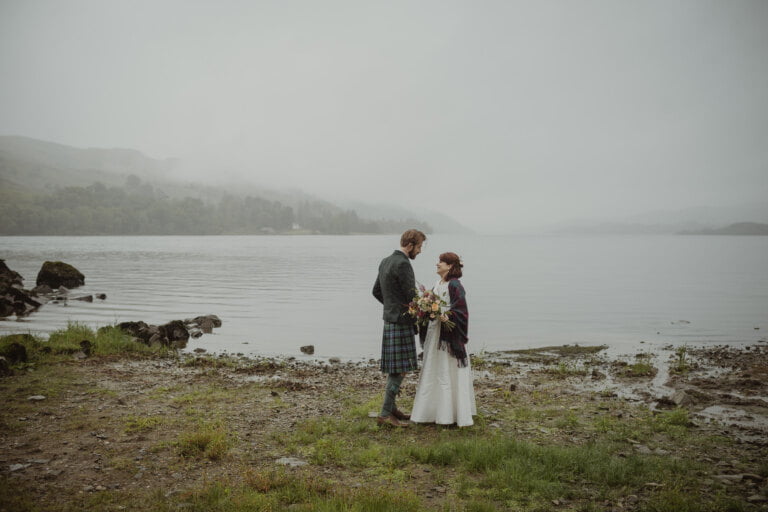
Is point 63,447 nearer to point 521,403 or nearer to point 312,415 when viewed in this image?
point 312,415

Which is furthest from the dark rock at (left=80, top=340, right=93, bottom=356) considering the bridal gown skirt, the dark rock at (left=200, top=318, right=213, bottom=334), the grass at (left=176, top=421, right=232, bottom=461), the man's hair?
the man's hair

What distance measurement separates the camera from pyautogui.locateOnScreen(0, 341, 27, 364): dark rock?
13.8 metres

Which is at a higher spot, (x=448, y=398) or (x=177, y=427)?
(x=448, y=398)

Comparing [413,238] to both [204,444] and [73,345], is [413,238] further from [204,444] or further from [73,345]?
[73,345]

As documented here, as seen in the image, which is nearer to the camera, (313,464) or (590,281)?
(313,464)

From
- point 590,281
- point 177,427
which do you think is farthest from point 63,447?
point 590,281

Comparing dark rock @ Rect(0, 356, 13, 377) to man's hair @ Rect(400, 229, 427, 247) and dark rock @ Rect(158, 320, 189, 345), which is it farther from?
man's hair @ Rect(400, 229, 427, 247)

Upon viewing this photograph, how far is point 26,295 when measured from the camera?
3272cm

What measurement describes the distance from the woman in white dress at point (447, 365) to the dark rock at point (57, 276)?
47.4 metres

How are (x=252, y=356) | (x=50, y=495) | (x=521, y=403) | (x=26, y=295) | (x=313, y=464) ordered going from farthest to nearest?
1. (x=26, y=295)
2. (x=252, y=356)
3. (x=521, y=403)
4. (x=313, y=464)
5. (x=50, y=495)

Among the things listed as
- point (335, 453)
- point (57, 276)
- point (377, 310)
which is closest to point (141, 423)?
point (335, 453)

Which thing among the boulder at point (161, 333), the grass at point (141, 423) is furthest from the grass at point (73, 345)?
the grass at point (141, 423)

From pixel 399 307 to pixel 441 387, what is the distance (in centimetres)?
201

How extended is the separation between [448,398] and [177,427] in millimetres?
5820
